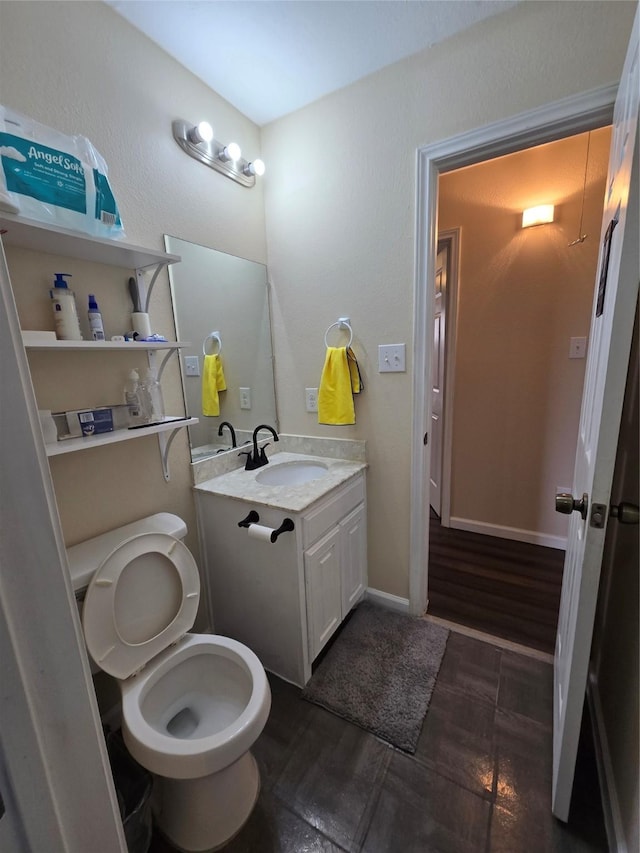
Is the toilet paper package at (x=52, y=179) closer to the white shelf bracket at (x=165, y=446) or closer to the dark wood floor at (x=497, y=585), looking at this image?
the white shelf bracket at (x=165, y=446)

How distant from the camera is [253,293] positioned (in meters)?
1.86

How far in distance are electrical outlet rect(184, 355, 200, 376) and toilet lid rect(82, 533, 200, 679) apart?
71 cm

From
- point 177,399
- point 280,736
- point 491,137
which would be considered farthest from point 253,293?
point 280,736

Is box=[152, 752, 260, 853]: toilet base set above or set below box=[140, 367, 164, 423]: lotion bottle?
below

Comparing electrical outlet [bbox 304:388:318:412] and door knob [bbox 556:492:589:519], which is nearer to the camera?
door knob [bbox 556:492:589:519]

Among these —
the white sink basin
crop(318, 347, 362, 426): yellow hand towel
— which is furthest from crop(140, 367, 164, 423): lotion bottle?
crop(318, 347, 362, 426): yellow hand towel

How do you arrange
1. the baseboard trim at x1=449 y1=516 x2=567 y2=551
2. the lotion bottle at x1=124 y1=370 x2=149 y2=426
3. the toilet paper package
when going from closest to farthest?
1. the toilet paper package
2. the lotion bottle at x1=124 y1=370 x2=149 y2=426
3. the baseboard trim at x1=449 y1=516 x2=567 y2=551

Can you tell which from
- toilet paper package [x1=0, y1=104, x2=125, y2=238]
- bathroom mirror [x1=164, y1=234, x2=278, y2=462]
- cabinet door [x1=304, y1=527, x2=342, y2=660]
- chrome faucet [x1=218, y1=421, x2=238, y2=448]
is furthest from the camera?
chrome faucet [x1=218, y1=421, x2=238, y2=448]

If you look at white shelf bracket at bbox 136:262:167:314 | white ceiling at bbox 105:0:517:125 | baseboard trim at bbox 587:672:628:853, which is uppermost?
white ceiling at bbox 105:0:517:125

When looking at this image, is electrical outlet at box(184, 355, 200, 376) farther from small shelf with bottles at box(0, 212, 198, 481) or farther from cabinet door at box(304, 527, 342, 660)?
cabinet door at box(304, 527, 342, 660)

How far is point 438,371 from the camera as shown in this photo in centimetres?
265

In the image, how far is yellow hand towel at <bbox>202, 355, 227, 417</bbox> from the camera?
164 cm

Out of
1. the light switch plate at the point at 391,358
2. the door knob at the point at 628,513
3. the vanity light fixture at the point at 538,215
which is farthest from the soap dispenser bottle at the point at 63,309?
the vanity light fixture at the point at 538,215

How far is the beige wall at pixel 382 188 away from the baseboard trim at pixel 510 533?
3.42 feet
